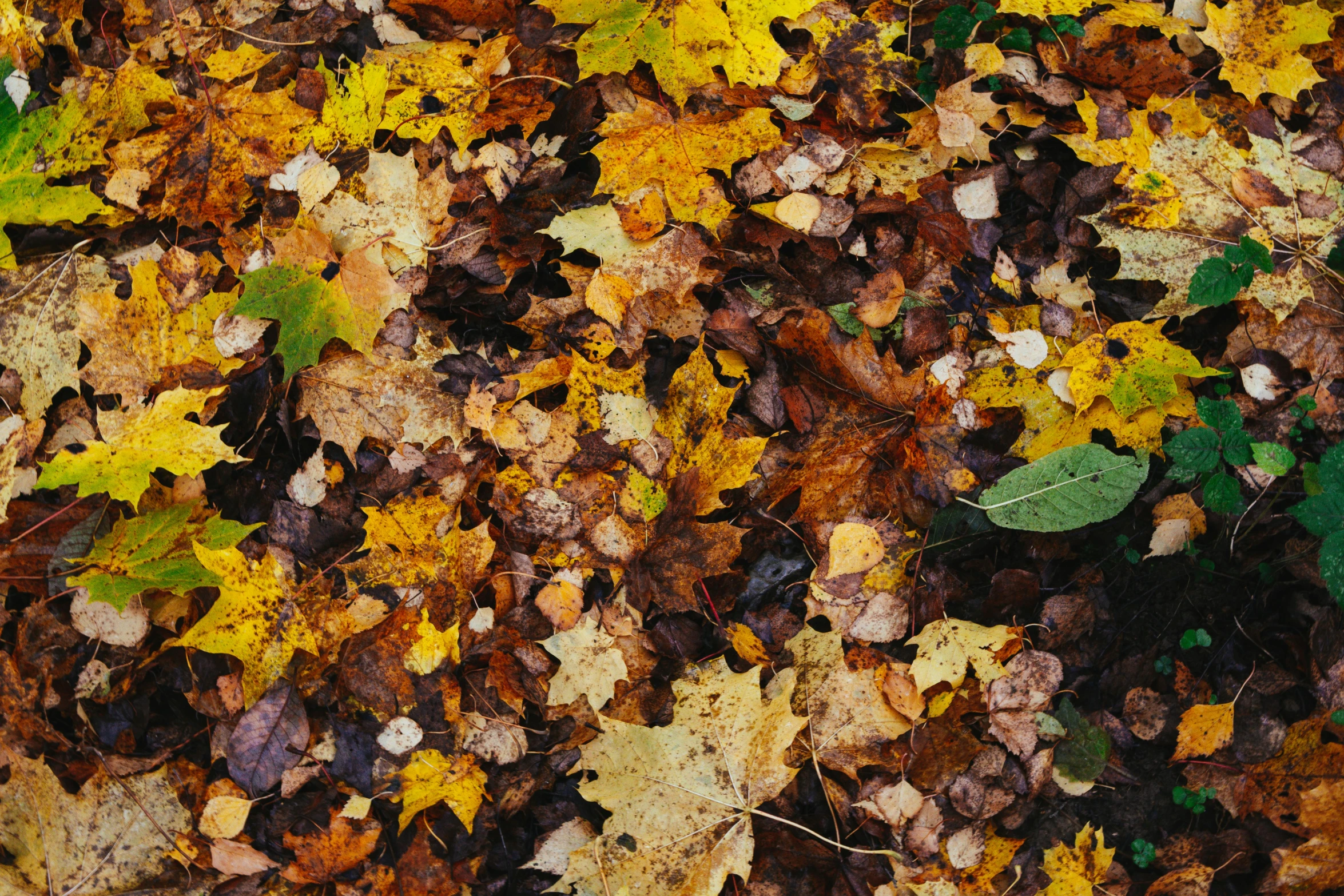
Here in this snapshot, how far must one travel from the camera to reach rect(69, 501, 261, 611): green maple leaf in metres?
2.06

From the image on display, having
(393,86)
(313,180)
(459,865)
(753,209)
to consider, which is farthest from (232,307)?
(459,865)

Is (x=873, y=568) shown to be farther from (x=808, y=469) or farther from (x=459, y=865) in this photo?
(x=459, y=865)

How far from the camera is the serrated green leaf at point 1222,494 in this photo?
192cm

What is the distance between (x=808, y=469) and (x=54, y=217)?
2.28 metres

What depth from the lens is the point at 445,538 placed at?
2.09 metres

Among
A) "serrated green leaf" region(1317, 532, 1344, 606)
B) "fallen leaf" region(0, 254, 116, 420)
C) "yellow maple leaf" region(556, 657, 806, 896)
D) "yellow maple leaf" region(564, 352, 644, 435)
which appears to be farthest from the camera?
"fallen leaf" region(0, 254, 116, 420)

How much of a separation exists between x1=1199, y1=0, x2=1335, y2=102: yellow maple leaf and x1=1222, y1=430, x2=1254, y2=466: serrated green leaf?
1034mm

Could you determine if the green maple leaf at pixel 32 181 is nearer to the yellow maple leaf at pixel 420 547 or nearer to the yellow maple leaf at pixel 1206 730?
the yellow maple leaf at pixel 420 547

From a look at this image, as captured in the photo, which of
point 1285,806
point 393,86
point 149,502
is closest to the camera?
point 1285,806

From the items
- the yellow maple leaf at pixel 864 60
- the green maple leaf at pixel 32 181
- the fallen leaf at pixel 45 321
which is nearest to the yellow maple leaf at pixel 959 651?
the yellow maple leaf at pixel 864 60

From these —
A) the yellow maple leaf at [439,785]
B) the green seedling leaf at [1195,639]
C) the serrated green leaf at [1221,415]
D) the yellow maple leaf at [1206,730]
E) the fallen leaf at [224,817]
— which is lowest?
the fallen leaf at [224,817]

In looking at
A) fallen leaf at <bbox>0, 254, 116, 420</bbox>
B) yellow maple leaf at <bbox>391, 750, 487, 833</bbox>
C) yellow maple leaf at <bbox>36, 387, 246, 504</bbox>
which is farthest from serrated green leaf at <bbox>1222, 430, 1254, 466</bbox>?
fallen leaf at <bbox>0, 254, 116, 420</bbox>

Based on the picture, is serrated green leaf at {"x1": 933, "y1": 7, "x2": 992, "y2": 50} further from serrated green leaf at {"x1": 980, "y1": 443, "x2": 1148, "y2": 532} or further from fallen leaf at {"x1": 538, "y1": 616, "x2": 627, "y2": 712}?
fallen leaf at {"x1": 538, "y1": 616, "x2": 627, "y2": 712}

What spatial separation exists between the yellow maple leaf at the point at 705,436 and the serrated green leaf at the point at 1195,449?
3.29ft
